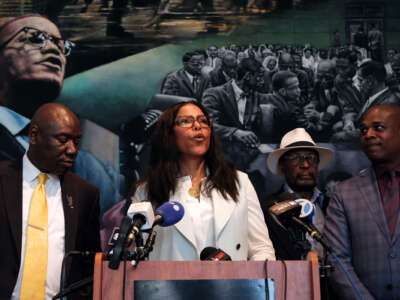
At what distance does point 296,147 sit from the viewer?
15.2 ft

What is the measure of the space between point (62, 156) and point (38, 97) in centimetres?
196

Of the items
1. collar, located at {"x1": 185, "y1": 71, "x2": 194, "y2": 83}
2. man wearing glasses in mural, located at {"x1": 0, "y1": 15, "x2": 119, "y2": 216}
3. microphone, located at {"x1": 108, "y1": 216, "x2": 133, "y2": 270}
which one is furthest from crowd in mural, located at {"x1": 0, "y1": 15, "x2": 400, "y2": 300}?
collar, located at {"x1": 185, "y1": 71, "x2": 194, "y2": 83}

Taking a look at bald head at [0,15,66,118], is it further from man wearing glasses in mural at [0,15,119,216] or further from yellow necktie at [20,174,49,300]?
yellow necktie at [20,174,49,300]

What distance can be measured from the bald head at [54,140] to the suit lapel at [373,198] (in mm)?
1858

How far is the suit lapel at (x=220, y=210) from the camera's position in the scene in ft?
11.1

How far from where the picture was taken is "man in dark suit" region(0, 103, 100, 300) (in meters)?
3.27

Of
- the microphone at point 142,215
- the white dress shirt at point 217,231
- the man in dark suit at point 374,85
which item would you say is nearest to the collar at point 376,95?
the man in dark suit at point 374,85

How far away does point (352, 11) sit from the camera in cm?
550

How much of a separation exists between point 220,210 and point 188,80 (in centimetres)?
222

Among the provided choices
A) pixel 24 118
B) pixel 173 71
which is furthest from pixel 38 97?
pixel 173 71

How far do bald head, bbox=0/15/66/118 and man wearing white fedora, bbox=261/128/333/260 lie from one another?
2.16 m

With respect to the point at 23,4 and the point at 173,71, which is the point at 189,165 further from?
the point at 23,4

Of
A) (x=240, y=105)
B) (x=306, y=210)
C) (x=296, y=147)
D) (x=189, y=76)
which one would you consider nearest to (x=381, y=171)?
(x=296, y=147)

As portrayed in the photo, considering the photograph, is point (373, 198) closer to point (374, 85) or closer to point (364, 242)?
point (364, 242)
